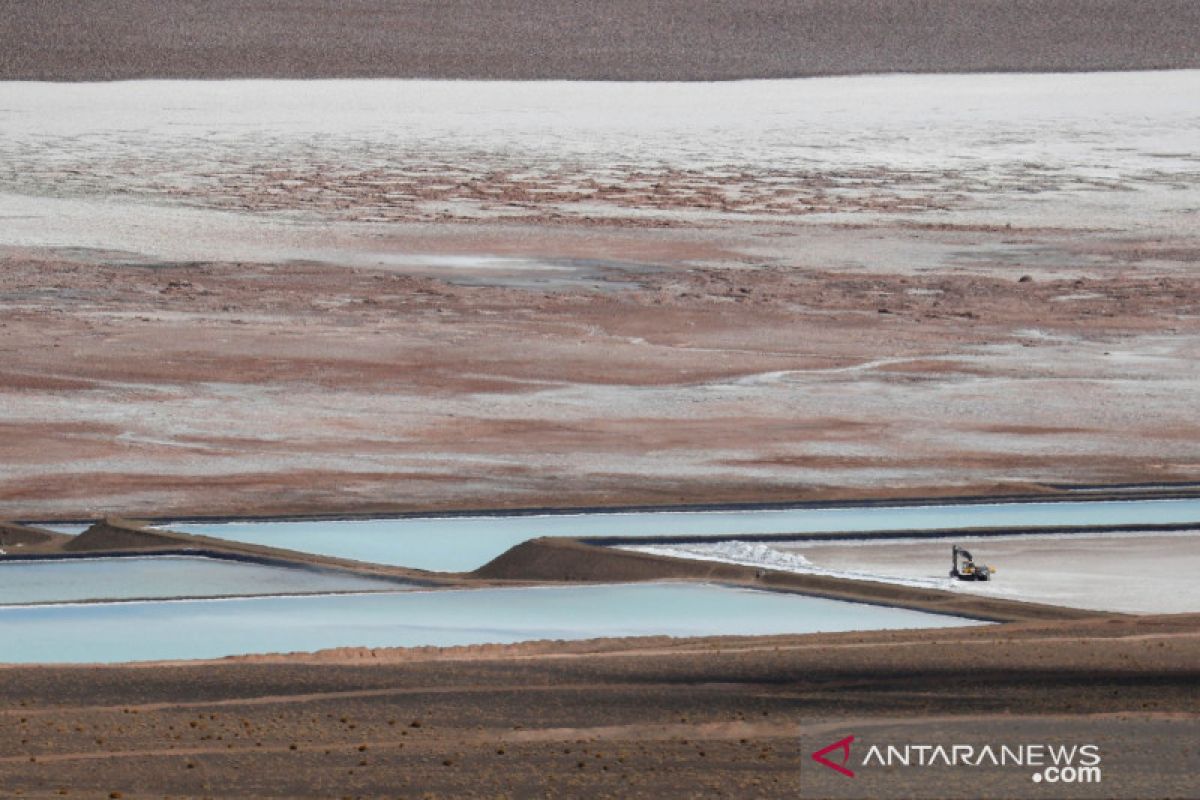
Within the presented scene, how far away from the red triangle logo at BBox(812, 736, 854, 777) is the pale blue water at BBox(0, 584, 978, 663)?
209 centimetres

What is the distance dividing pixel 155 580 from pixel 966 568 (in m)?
2.92

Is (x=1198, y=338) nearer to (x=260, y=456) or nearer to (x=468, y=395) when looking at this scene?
(x=468, y=395)

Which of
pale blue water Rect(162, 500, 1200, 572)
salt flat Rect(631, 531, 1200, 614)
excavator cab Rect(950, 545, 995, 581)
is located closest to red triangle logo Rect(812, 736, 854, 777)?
salt flat Rect(631, 531, 1200, 614)

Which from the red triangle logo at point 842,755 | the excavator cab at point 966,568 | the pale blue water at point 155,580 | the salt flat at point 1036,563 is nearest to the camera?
the red triangle logo at point 842,755

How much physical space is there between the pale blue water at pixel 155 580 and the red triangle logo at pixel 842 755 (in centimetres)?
331

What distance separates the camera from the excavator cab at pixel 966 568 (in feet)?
26.6

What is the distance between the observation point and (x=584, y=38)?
3928 centimetres

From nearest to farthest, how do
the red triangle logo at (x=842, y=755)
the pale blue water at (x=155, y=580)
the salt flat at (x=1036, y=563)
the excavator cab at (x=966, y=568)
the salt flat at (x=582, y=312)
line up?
the red triangle logo at (x=842, y=755), the salt flat at (x=1036, y=563), the excavator cab at (x=966, y=568), the pale blue water at (x=155, y=580), the salt flat at (x=582, y=312)

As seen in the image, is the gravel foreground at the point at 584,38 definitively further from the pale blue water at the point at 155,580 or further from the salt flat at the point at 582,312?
the pale blue water at the point at 155,580

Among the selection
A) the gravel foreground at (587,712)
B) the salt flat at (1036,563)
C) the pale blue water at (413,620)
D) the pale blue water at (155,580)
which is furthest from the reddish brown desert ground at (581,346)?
the salt flat at (1036,563)

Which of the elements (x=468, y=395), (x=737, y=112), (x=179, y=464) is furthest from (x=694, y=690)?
(x=737, y=112)

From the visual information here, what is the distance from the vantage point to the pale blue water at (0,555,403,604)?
8219 mm

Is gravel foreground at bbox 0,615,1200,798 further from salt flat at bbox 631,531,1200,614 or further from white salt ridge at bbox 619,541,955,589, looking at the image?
white salt ridge at bbox 619,541,955,589

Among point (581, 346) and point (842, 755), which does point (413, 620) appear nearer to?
point (842, 755)
